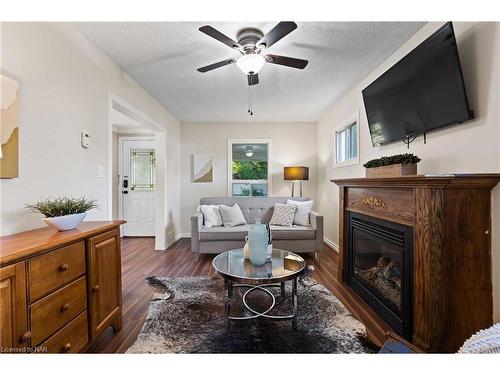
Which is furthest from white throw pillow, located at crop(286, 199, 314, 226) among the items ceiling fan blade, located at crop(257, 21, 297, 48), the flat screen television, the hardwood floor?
ceiling fan blade, located at crop(257, 21, 297, 48)

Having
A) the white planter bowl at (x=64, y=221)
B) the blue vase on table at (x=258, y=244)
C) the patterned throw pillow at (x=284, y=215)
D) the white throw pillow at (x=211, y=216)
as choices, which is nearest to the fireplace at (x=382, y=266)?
the blue vase on table at (x=258, y=244)

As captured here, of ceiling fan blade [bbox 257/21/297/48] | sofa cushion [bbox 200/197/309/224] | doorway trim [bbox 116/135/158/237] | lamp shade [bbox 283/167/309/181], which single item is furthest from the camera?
doorway trim [bbox 116/135/158/237]

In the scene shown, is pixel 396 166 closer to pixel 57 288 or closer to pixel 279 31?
pixel 279 31

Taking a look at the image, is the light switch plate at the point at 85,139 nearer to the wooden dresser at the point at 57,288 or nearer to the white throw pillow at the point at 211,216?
the wooden dresser at the point at 57,288

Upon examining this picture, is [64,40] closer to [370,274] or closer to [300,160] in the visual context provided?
[370,274]

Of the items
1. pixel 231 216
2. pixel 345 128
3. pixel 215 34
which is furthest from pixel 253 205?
pixel 215 34

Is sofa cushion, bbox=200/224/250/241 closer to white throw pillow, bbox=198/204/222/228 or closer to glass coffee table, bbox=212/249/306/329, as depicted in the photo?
white throw pillow, bbox=198/204/222/228

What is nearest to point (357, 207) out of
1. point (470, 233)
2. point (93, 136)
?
point (470, 233)

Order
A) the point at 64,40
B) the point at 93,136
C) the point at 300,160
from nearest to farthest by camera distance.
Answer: the point at 64,40 < the point at 93,136 < the point at 300,160

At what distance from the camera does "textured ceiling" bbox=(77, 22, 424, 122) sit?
190 cm

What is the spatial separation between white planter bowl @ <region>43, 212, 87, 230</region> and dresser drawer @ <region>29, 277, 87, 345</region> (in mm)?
334
